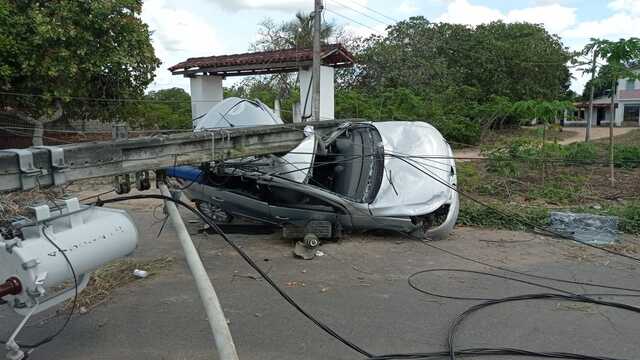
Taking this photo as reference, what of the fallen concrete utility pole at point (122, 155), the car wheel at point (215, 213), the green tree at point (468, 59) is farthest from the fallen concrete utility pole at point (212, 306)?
the green tree at point (468, 59)

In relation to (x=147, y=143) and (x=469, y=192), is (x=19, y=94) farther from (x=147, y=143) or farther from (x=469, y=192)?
(x=469, y=192)

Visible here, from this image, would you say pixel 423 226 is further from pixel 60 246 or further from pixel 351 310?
pixel 60 246

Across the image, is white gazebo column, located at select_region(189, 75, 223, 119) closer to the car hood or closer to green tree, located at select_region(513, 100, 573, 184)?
green tree, located at select_region(513, 100, 573, 184)

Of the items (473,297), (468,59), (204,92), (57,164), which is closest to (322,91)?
(204,92)

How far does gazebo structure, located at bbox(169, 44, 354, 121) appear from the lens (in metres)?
16.0

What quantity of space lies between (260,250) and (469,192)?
545 centimetres

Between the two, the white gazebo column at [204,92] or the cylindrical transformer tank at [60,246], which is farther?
the white gazebo column at [204,92]

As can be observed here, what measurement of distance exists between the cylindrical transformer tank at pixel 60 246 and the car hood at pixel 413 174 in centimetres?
450

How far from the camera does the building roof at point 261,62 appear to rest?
52.6ft

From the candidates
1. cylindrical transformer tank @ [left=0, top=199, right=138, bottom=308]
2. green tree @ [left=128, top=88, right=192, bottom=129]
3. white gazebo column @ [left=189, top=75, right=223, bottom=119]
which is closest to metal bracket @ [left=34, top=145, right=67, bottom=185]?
cylindrical transformer tank @ [left=0, top=199, right=138, bottom=308]

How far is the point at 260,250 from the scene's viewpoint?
8.20 meters

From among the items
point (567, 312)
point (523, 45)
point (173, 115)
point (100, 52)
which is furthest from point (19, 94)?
point (523, 45)

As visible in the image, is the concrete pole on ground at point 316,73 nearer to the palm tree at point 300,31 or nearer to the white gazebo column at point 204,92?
the white gazebo column at point 204,92

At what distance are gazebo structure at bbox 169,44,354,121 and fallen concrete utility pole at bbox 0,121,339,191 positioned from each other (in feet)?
28.7
